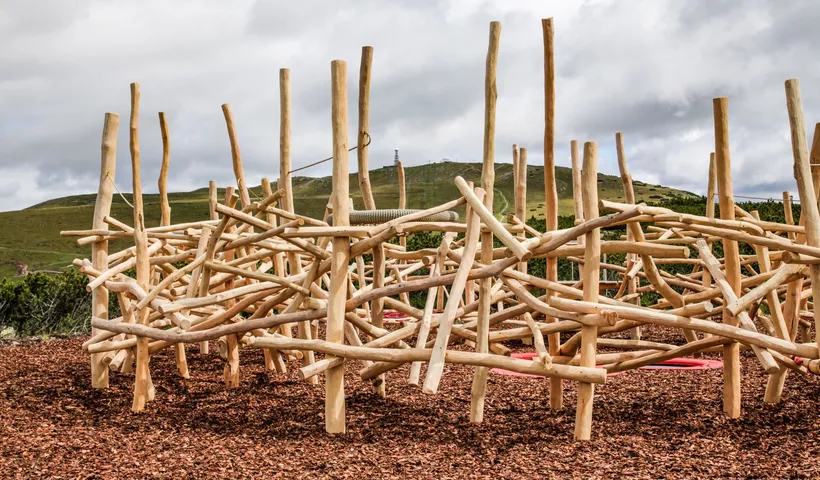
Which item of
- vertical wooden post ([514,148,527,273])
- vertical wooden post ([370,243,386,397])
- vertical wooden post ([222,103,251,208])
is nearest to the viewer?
vertical wooden post ([370,243,386,397])

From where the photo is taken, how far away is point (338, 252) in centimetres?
429

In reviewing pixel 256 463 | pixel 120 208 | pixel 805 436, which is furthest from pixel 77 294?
pixel 120 208

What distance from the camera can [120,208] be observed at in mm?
52906

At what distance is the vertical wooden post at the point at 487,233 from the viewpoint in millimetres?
4332

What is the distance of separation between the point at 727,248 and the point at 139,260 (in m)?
3.64

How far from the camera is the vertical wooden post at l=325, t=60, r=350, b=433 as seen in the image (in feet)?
14.0

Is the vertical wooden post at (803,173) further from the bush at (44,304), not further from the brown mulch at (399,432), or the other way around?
the bush at (44,304)

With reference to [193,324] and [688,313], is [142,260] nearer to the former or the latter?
[193,324]

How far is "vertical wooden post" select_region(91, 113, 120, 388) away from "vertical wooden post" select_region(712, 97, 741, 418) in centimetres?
394

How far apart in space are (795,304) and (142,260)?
4.35 m

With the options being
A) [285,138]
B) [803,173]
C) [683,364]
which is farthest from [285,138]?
[683,364]

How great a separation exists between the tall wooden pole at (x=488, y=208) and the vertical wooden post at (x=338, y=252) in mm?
729

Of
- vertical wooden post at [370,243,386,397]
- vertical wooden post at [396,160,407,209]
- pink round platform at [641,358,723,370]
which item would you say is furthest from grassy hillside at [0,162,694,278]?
vertical wooden post at [370,243,386,397]

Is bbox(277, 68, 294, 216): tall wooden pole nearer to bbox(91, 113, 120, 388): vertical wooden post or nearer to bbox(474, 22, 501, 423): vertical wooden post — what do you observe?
bbox(91, 113, 120, 388): vertical wooden post
